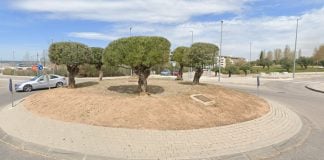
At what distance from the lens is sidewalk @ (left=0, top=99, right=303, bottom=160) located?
6.15 metres

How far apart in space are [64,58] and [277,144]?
417 inches

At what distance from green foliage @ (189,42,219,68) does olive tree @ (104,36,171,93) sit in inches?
127

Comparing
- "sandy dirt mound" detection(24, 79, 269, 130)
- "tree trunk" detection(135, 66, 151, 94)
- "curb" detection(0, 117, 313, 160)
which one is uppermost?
"tree trunk" detection(135, 66, 151, 94)

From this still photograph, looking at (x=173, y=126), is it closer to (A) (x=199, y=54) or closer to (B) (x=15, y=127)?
(B) (x=15, y=127)

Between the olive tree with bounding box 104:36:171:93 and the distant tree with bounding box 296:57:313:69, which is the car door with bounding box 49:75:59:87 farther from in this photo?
the distant tree with bounding box 296:57:313:69

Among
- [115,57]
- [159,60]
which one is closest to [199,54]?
Answer: [159,60]

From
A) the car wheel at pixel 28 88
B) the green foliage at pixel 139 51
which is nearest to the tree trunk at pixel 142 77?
the green foliage at pixel 139 51

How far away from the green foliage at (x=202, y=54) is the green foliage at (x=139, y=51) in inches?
133

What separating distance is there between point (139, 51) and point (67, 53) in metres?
5.08

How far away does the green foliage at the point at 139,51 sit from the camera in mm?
10623

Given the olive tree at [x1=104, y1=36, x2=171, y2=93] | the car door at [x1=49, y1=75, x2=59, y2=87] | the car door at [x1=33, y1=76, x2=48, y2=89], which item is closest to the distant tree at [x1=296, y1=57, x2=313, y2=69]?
the car door at [x1=49, y1=75, x2=59, y2=87]

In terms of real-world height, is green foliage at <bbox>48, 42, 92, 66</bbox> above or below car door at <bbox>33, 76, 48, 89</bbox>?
above

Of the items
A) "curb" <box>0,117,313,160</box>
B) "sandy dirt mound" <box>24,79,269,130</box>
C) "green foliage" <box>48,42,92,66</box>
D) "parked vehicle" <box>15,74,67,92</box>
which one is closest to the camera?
"curb" <box>0,117,313,160</box>

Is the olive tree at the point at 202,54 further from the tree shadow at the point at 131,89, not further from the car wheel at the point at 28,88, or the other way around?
the car wheel at the point at 28,88
